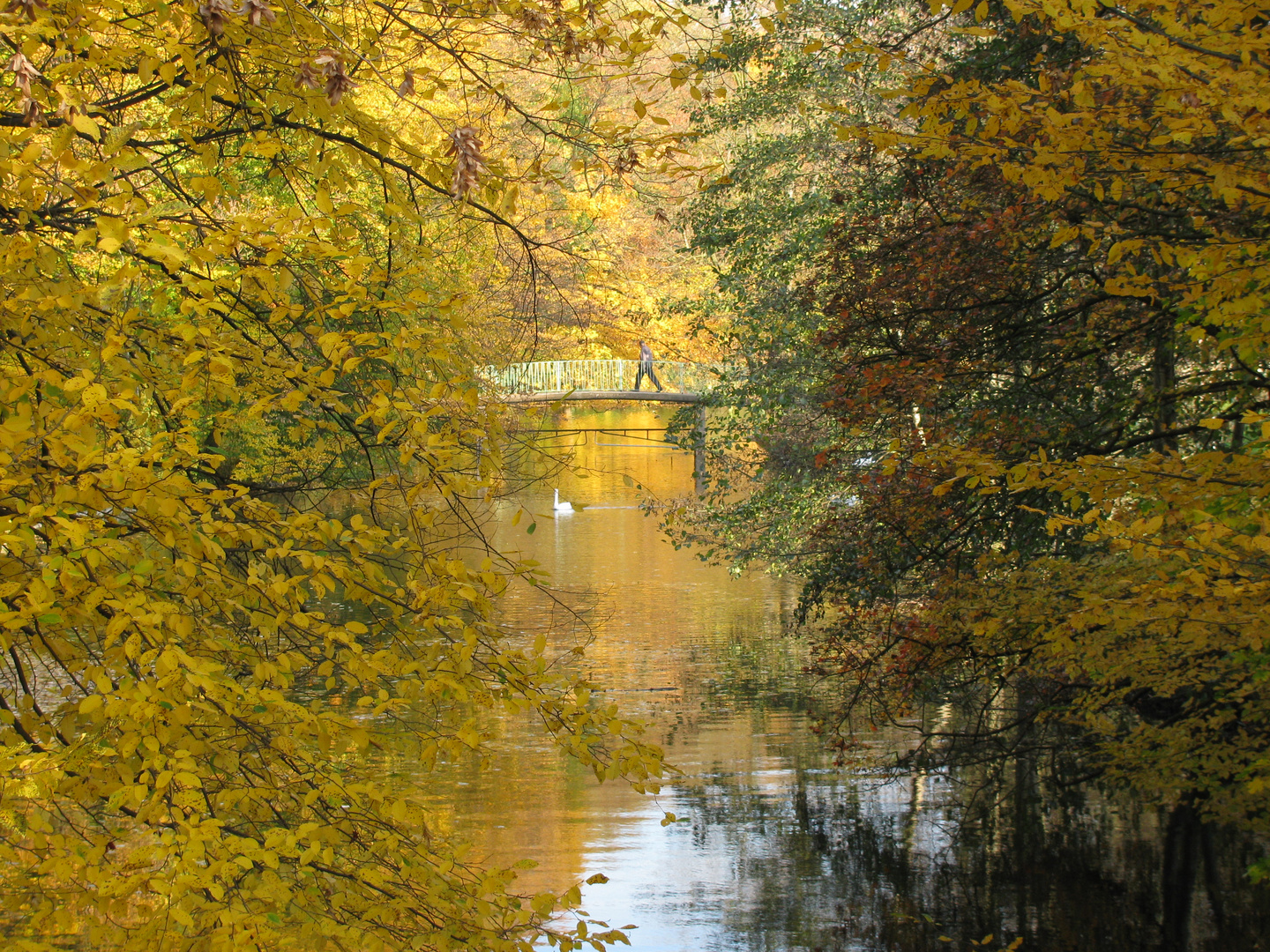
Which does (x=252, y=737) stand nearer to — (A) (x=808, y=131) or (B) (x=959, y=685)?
(B) (x=959, y=685)

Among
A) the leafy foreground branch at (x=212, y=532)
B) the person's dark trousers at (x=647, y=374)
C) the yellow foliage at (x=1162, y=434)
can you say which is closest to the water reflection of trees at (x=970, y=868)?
the yellow foliage at (x=1162, y=434)

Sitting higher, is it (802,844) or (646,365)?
(646,365)

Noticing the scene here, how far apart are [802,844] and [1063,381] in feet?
13.8

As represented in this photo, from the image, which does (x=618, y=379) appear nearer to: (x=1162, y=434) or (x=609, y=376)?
(x=609, y=376)

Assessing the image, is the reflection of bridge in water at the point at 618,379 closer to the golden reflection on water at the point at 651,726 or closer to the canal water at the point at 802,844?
the golden reflection on water at the point at 651,726

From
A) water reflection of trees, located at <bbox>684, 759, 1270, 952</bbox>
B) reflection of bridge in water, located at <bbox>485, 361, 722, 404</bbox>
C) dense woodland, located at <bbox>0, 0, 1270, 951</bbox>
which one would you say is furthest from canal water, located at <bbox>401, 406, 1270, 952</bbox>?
reflection of bridge in water, located at <bbox>485, 361, 722, 404</bbox>

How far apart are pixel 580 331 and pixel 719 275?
26.5ft

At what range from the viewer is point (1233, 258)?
3887 mm

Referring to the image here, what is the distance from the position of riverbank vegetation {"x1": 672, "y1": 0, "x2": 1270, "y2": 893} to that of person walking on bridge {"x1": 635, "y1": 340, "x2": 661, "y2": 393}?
14.3 metres

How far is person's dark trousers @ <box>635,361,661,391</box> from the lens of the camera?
26.5 metres

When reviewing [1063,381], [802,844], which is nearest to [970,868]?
[802,844]

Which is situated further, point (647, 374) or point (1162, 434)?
point (647, 374)

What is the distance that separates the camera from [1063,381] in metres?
7.68

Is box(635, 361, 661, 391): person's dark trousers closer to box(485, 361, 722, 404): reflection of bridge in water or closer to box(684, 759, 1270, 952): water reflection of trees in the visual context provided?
box(485, 361, 722, 404): reflection of bridge in water
